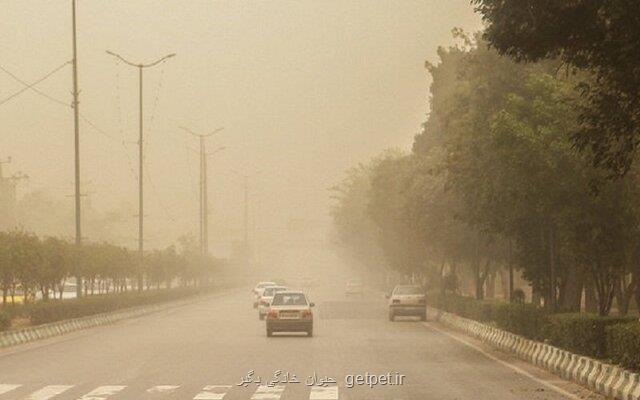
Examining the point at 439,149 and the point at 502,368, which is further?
the point at 439,149

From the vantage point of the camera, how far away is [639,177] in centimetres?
3088

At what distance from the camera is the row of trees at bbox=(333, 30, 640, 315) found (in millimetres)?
31391

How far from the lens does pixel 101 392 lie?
22.5 meters

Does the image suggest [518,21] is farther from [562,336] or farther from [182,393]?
[562,336]

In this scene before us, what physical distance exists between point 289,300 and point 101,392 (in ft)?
72.8

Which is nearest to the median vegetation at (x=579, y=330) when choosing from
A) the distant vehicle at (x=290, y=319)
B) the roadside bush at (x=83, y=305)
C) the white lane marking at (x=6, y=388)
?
the distant vehicle at (x=290, y=319)

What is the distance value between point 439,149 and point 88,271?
20.0 meters

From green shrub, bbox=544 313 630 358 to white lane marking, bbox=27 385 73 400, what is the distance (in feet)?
34.7

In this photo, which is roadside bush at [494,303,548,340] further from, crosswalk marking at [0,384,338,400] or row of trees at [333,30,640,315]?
crosswalk marking at [0,384,338,400]

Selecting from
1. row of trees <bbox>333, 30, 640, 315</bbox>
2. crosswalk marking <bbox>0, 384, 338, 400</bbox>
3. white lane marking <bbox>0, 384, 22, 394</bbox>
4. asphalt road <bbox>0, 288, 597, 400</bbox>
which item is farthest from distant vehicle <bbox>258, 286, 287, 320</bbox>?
crosswalk marking <bbox>0, 384, 338, 400</bbox>

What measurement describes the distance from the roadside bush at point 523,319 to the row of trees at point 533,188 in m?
0.85

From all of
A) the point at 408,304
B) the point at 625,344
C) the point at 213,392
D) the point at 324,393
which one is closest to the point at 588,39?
the point at 625,344

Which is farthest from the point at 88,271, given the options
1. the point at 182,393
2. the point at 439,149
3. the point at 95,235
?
the point at 95,235

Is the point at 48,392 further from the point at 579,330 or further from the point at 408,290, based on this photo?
the point at 408,290
